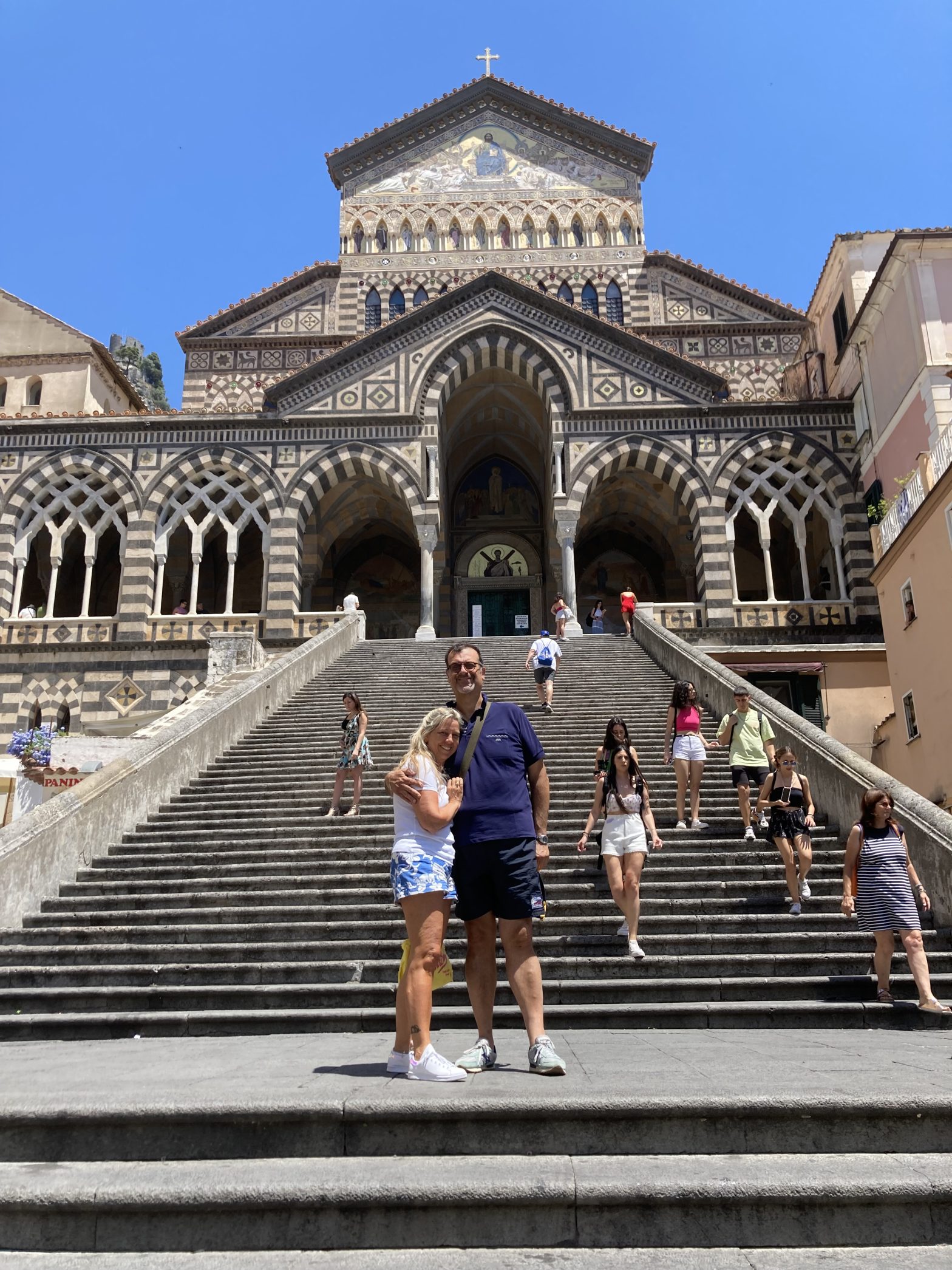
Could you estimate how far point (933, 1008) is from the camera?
6.66 m

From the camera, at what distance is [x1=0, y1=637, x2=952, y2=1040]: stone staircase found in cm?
676

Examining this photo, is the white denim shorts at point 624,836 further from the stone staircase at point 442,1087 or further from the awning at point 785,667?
the awning at point 785,667

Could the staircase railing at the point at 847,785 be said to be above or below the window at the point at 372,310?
below

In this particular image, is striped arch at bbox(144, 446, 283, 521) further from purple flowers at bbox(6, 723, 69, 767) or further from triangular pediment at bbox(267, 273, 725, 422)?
purple flowers at bbox(6, 723, 69, 767)

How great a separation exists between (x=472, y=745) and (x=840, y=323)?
25.8m

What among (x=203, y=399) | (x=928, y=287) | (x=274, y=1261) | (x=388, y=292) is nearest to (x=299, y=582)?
(x=203, y=399)

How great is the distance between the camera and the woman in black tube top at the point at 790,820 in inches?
333

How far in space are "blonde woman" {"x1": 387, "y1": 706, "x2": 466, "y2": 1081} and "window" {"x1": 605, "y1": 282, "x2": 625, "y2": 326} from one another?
99.0ft

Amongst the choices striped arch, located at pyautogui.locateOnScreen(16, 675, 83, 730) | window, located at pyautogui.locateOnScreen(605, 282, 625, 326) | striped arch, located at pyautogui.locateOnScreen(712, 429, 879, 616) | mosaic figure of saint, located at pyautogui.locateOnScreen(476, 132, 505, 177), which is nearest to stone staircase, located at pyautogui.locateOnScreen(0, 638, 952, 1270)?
striped arch, located at pyautogui.locateOnScreen(16, 675, 83, 730)

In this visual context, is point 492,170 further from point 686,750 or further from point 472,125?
point 686,750

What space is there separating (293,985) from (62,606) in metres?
25.0

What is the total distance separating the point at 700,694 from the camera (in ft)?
50.6

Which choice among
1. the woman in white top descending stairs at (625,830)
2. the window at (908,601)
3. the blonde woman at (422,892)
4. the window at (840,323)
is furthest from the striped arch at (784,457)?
the blonde woman at (422,892)

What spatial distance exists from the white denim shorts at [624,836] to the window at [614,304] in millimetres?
27369
